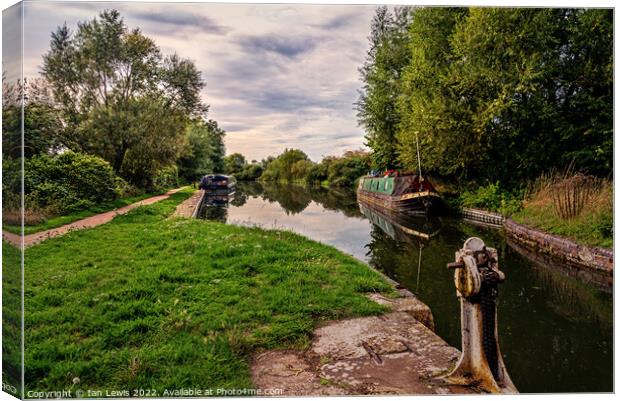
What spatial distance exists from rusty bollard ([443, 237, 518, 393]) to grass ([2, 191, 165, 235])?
2618 millimetres

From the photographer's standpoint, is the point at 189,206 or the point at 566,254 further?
the point at 189,206

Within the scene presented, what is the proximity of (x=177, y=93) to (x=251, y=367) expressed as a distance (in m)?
2.61

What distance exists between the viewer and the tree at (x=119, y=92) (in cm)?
303

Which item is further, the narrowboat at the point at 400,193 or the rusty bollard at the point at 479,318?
the narrowboat at the point at 400,193

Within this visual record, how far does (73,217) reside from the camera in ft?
11.2

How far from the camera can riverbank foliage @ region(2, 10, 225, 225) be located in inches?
108

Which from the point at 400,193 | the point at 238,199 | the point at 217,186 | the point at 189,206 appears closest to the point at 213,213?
the point at 238,199

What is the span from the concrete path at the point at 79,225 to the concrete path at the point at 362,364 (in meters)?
1.73

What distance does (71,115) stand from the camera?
3383 millimetres

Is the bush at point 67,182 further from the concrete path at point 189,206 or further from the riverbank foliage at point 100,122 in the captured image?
the concrete path at point 189,206

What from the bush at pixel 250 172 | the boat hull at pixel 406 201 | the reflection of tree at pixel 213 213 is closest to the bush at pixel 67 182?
the bush at pixel 250 172

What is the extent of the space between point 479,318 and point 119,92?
11.5ft

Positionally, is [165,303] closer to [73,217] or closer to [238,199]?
[73,217]

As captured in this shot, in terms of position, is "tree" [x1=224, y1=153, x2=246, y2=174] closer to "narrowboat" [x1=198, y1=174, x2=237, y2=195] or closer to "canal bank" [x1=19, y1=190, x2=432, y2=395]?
"narrowboat" [x1=198, y1=174, x2=237, y2=195]
